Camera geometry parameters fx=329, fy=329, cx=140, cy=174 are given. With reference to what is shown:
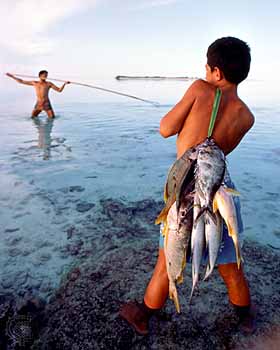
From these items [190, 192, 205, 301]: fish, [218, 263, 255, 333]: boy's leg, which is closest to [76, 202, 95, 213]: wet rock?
[218, 263, 255, 333]: boy's leg

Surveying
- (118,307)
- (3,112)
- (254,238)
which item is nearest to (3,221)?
(118,307)

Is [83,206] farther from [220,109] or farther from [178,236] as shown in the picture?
[220,109]

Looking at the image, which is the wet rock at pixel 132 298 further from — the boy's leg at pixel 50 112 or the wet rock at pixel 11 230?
the boy's leg at pixel 50 112

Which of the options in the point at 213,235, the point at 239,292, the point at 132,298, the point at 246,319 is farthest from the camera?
the point at 132,298

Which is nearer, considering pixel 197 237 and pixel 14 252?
pixel 197 237

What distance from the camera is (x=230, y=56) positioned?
2084 millimetres

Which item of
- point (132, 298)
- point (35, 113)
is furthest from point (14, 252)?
point (35, 113)

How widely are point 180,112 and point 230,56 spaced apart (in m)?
0.46

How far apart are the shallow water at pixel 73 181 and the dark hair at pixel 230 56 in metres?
2.50

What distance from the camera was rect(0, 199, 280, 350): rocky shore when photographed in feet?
8.41

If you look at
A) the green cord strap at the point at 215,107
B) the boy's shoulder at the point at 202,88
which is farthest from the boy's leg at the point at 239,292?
the boy's shoulder at the point at 202,88

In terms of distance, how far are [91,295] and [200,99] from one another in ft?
6.61

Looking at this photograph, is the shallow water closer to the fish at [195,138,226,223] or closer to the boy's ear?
the fish at [195,138,226,223]

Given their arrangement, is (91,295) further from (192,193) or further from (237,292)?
(192,193)
